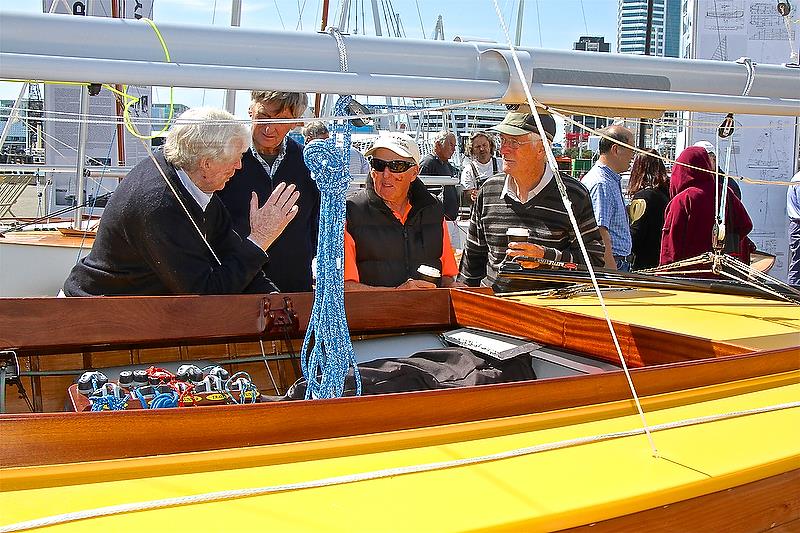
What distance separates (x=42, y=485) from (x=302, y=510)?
1.37ft

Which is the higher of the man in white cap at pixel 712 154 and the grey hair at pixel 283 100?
the grey hair at pixel 283 100

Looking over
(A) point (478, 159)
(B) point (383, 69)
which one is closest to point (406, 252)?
(B) point (383, 69)

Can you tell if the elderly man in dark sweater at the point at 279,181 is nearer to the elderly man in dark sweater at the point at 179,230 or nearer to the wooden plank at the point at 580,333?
the elderly man in dark sweater at the point at 179,230

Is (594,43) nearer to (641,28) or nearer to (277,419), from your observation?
(641,28)

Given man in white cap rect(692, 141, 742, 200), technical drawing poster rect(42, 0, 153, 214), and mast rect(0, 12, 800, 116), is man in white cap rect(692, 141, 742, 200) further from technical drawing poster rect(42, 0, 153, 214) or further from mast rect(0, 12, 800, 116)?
technical drawing poster rect(42, 0, 153, 214)

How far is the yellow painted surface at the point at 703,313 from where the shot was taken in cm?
231

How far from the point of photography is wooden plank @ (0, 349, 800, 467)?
1.32 metres

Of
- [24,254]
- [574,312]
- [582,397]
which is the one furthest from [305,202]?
[24,254]

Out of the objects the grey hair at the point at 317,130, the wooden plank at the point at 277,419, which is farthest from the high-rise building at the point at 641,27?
the wooden plank at the point at 277,419

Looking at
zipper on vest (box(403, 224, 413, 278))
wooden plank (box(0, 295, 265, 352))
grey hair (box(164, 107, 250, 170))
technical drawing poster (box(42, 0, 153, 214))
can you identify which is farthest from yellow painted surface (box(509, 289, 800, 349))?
technical drawing poster (box(42, 0, 153, 214))

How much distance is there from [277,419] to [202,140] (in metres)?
1.19

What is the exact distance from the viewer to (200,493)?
128 centimetres

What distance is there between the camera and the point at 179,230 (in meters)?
2.36

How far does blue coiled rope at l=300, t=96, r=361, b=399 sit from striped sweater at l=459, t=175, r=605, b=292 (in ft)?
4.07
